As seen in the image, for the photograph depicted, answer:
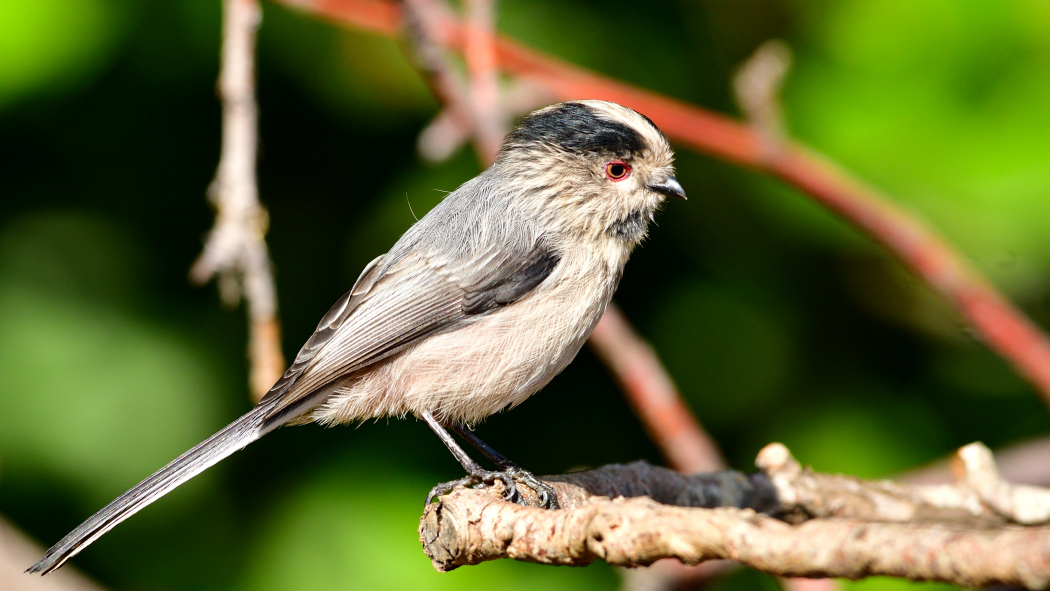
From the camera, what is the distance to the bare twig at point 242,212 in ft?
6.33

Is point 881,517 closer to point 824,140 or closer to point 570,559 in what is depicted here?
point 570,559

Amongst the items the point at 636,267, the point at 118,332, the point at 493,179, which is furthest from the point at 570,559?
the point at 118,332

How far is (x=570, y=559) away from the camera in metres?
1.34

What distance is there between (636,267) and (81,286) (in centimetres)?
164

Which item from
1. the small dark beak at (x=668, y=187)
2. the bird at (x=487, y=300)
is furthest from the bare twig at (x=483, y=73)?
the small dark beak at (x=668, y=187)

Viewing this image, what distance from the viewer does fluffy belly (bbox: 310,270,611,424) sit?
1944 millimetres

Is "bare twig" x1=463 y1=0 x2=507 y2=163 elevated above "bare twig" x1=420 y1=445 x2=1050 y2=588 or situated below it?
above

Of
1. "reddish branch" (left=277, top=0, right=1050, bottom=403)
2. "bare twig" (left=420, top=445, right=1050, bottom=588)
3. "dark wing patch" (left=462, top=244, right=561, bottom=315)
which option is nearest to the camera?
"bare twig" (left=420, top=445, right=1050, bottom=588)

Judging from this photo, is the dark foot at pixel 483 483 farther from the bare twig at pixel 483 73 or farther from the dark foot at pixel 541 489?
the bare twig at pixel 483 73

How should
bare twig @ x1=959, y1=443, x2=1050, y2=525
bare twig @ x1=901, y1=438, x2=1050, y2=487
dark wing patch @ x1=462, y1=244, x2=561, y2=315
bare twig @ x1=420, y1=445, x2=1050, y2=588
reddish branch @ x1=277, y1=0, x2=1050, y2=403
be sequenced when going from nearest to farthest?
bare twig @ x1=420, y1=445, x2=1050, y2=588, bare twig @ x1=959, y1=443, x2=1050, y2=525, dark wing patch @ x1=462, y1=244, x2=561, y2=315, reddish branch @ x1=277, y1=0, x2=1050, y2=403, bare twig @ x1=901, y1=438, x2=1050, y2=487

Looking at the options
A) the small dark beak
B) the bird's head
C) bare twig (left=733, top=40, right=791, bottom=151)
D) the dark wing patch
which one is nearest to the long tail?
the dark wing patch

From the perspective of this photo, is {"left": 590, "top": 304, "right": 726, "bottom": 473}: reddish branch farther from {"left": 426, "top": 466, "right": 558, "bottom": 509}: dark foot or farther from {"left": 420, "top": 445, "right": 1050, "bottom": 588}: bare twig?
{"left": 426, "top": 466, "right": 558, "bottom": 509}: dark foot

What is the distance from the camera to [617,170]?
2174 mm

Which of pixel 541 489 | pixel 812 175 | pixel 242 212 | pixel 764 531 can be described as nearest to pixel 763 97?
pixel 812 175
